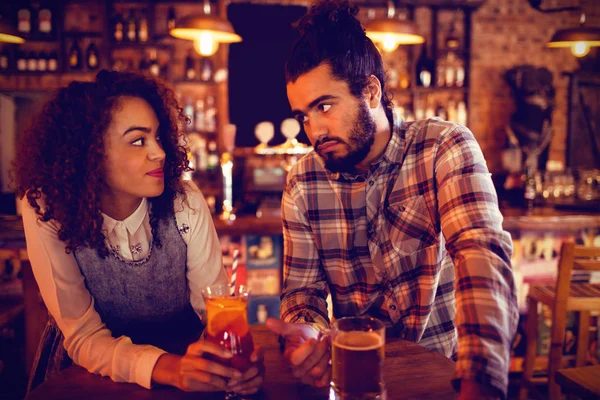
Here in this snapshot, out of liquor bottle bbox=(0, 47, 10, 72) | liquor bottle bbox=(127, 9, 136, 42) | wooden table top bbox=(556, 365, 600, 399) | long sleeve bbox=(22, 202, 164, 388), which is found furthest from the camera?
liquor bottle bbox=(0, 47, 10, 72)

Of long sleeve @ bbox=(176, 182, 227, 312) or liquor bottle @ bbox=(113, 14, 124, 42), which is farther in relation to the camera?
liquor bottle @ bbox=(113, 14, 124, 42)

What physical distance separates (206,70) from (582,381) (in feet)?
13.9

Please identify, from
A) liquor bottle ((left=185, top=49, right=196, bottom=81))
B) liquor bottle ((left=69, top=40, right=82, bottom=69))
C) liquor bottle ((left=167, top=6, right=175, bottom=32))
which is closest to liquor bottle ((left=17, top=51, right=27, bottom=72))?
liquor bottle ((left=69, top=40, right=82, bottom=69))

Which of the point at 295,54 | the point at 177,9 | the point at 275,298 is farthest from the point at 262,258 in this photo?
the point at 177,9

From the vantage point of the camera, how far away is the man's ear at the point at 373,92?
1699 mm

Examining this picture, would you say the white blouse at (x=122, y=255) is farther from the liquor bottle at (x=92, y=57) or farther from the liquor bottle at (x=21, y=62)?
the liquor bottle at (x=21, y=62)

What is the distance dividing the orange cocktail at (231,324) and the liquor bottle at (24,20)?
16.3ft

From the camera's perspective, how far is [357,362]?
3.48 ft

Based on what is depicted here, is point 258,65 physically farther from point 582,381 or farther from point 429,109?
point 582,381

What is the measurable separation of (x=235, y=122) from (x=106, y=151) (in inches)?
143

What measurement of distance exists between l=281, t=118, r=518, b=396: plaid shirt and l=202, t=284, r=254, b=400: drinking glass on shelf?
36cm

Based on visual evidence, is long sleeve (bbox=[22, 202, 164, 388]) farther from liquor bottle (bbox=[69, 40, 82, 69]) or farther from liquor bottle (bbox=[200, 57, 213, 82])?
liquor bottle (bbox=[69, 40, 82, 69])

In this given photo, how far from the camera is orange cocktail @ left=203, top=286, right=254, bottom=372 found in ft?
3.79

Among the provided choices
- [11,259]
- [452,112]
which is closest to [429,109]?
[452,112]
